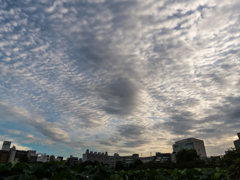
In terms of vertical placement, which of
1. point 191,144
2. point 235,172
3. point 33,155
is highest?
point 191,144

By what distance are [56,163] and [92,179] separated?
0.79 metres

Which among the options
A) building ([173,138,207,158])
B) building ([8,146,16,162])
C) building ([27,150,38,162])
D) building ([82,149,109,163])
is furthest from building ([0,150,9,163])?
building ([173,138,207,158])

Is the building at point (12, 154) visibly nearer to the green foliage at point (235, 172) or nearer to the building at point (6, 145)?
the building at point (6, 145)

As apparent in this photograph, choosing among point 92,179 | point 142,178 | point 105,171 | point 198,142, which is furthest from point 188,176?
point 198,142

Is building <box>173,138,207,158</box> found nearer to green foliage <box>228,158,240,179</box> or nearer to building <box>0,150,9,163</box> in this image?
building <box>0,150,9,163</box>

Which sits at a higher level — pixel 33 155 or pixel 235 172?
pixel 33 155

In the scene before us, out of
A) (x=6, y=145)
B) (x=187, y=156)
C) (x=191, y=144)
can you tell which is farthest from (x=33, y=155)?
(x=191, y=144)

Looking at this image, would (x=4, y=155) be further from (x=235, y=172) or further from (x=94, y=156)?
(x=235, y=172)

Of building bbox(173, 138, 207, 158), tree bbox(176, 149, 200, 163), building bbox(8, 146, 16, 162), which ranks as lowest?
tree bbox(176, 149, 200, 163)

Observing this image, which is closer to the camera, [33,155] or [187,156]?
[187,156]

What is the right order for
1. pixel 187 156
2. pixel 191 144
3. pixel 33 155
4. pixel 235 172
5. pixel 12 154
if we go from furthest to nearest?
pixel 191 144, pixel 33 155, pixel 12 154, pixel 187 156, pixel 235 172

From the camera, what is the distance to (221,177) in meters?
5.22

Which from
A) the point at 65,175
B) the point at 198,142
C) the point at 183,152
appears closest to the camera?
the point at 65,175

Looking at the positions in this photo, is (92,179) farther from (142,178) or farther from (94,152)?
(94,152)
